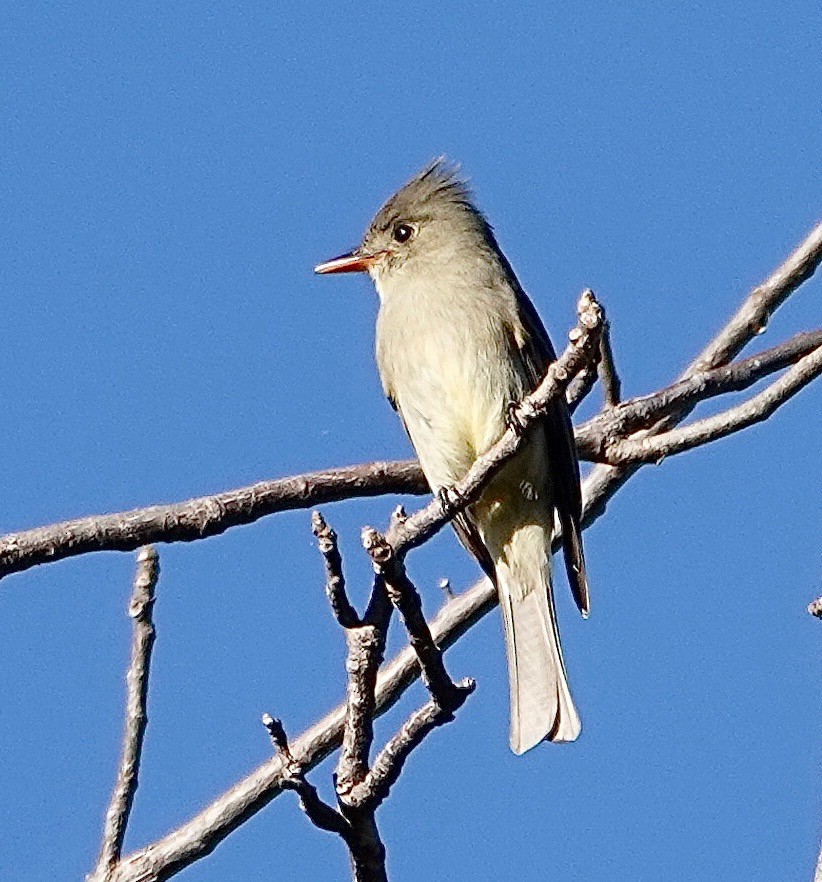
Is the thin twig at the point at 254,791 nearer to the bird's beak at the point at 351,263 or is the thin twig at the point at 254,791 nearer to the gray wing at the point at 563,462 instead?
the gray wing at the point at 563,462

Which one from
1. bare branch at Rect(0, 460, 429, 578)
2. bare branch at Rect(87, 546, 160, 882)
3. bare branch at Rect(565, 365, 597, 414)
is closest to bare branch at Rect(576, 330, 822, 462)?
bare branch at Rect(565, 365, 597, 414)

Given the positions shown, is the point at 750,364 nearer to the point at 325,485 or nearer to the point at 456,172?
the point at 325,485

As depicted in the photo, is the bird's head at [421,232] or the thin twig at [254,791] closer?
the thin twig at [254,791]

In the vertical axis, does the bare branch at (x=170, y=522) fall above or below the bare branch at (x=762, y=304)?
below

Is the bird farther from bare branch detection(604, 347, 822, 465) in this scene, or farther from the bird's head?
bare branch detection(604, 347, 822, 465)

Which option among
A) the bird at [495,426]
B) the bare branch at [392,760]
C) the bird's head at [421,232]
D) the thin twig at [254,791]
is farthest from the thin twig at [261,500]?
the bird's head at [421,232]

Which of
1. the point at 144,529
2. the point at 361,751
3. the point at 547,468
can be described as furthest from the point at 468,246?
the point at 361,751

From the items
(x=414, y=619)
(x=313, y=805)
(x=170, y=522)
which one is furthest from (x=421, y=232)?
(x=313, y=805)
